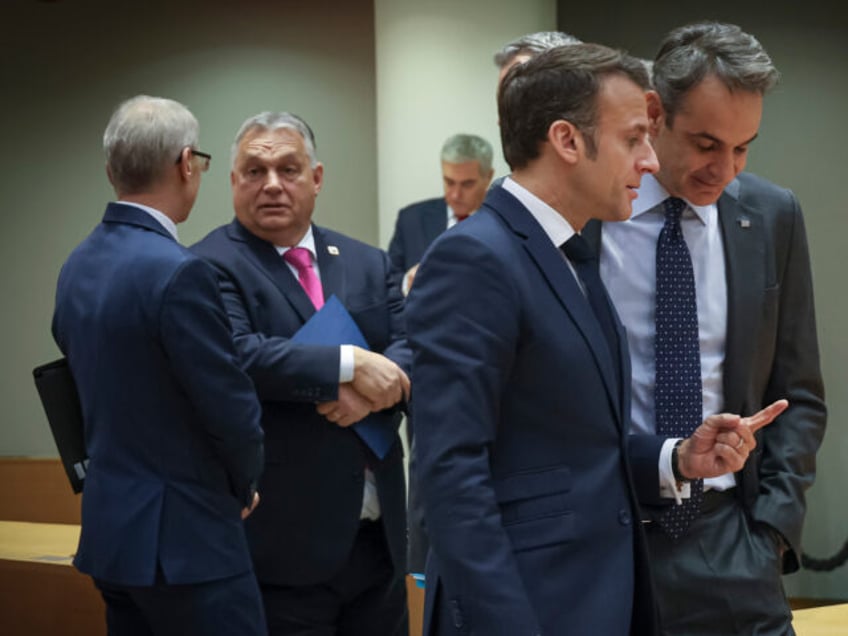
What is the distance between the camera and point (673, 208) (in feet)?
7.96

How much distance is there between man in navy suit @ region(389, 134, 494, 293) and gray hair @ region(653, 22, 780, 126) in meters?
3.02

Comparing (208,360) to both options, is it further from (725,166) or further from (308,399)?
(725,166)

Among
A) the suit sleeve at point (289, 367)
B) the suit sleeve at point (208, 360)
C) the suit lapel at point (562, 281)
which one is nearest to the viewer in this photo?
the suit lapel at point (562, 281)

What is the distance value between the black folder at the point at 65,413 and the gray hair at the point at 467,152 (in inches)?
114

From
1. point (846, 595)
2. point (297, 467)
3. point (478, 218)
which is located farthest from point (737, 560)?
point (846, 595)

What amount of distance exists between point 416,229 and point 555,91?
382cm

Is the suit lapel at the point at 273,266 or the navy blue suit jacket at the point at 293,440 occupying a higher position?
the suit lapel at the point at 273,266

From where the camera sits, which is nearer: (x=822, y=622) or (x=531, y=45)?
(x=531, y=45)

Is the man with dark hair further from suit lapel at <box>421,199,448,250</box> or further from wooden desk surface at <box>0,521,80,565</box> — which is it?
suit lapel at <box>421,199,448,250</box>

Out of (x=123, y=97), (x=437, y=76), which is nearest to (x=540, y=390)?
(x=437, y=76)

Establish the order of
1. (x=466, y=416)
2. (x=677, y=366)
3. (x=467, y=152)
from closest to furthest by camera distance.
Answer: (x=466, y=416) → (x=677, y=366) → (x=467, y=152)

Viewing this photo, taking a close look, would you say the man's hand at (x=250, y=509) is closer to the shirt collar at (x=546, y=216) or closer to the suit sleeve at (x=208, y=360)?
the suit sleeve at (x=208, y=360)

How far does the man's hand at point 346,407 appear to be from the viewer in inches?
122

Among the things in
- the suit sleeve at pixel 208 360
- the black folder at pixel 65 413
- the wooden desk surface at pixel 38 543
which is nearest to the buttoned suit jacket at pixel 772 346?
the suit sleeve at pixel 208 360
